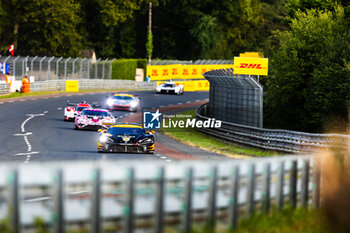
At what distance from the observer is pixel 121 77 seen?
81.3m

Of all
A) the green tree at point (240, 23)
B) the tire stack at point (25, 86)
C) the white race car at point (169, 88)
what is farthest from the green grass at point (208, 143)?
the green tree at point (240, 23)

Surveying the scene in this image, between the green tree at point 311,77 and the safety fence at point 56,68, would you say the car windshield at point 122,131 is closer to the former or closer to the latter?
the green tree at point 311,77

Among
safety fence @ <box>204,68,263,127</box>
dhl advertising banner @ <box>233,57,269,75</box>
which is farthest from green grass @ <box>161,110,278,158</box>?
dhl advertising banner @ <box>233,57,269,75</box>

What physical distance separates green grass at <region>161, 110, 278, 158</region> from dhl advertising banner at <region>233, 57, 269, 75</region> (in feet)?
14.8

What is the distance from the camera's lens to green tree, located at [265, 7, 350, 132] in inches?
1428

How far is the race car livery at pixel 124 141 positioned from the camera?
2653cm

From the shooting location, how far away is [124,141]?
2658 cm

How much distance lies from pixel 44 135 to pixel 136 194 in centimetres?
2557

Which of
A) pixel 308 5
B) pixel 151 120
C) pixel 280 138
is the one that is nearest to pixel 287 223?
pixel 280 138

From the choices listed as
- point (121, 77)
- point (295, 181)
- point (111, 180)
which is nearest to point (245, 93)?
point (295, 181)

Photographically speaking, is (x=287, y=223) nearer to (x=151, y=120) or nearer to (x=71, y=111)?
(x=151, y=120)

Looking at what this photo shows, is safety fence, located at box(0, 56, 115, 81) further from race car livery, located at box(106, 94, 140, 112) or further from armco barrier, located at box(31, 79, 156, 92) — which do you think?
race car livery, located at box(106, 94, 140, 112)

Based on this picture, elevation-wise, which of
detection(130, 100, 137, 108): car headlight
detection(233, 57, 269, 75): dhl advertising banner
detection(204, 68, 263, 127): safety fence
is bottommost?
detection(130, 100, 137, 108): car headlight

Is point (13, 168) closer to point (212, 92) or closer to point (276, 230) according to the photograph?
point (276, 230)
